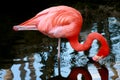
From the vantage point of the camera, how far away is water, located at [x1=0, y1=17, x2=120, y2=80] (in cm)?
488

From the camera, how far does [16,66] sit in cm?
521

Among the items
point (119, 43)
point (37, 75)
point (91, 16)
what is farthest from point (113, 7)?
point (37, 75)

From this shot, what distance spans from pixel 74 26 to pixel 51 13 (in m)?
0.38

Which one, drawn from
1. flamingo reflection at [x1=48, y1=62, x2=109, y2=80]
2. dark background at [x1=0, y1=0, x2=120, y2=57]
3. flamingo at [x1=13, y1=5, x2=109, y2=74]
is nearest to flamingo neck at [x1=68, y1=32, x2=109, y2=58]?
flamingo at [x1=13, y1=5, x2=109, y2=74]

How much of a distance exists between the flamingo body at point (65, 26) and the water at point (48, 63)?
225 mm

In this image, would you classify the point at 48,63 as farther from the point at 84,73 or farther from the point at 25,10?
the point at 25,10

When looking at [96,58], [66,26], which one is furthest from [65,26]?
[96,58]

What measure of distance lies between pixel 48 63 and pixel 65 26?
61cm

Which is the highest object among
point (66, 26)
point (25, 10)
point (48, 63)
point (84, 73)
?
point (25, 10)

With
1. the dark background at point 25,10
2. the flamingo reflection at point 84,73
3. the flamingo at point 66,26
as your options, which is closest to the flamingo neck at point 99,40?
the flamingo at point 66,26

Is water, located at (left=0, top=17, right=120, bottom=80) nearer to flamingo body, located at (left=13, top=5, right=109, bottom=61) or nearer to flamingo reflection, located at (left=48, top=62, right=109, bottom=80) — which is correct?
flamingo reflection, located at (left=48, top=62, right=109, bottom=80)

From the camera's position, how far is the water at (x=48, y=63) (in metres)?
4.88

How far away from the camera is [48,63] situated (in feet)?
17.5

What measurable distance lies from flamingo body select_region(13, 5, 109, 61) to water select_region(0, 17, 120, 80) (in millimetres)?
225
